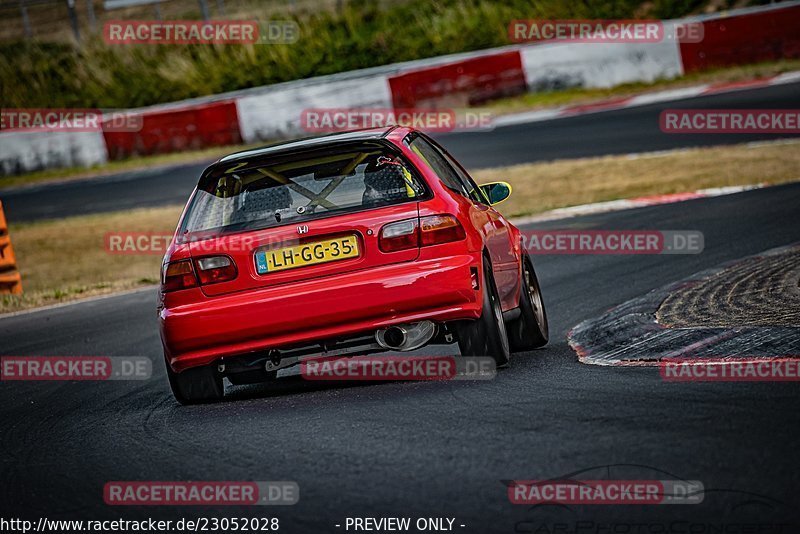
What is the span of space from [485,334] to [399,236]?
63cm

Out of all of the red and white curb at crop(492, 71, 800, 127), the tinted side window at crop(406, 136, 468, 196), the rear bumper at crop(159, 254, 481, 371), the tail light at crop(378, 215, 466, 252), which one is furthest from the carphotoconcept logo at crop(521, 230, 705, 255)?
the red and white curb at crop(492, 71, 800, 127)

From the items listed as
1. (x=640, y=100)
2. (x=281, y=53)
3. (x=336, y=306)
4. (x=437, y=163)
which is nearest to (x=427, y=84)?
(x=640, y=100)

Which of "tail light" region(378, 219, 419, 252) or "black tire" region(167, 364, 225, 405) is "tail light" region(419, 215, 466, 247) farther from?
"black tire" region(167, 364, 225, 405)

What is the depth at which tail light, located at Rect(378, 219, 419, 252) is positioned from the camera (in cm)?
626

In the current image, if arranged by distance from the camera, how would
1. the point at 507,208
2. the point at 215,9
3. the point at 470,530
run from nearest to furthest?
the point at 470,530, the point at 507,208, the point at 215,9

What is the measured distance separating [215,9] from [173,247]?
40.3 metres

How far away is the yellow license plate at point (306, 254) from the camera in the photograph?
6270 millimetres

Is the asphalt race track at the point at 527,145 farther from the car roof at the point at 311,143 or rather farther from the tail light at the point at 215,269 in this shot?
the tail light at the point at 215,269

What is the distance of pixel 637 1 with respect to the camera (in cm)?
2867

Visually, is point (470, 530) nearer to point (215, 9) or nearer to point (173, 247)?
point (173, 247)

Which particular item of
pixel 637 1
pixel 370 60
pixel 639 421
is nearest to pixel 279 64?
pixel 370 60

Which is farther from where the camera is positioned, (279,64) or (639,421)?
(279,64)

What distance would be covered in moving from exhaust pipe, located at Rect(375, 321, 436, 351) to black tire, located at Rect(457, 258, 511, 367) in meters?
0.16

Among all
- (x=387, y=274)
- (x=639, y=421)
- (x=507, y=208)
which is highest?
(x=387, y=274)
